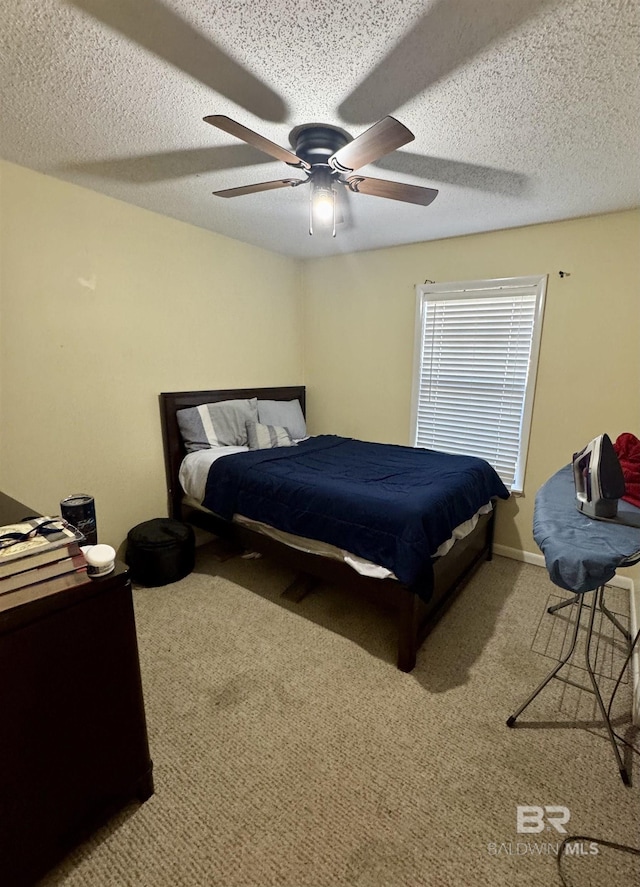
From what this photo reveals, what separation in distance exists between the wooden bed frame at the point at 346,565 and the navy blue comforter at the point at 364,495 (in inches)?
6.0

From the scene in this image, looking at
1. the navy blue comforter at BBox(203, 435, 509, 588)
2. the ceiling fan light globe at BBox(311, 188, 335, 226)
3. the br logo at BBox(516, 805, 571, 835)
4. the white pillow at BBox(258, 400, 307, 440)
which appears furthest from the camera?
the white pillow at BBox(258, 400, 307, 440)

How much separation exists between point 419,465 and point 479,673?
127 cm

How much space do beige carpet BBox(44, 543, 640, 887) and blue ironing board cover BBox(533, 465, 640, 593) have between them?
2.75 ft

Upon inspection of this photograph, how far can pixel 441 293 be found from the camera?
317 centimetres

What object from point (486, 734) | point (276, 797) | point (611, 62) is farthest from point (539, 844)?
point (611, 62)

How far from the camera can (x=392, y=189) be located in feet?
5.80

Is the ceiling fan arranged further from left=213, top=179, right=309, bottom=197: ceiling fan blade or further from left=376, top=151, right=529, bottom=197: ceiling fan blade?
left=376, top=151, right=529, bottom=197: ceiling fan blade

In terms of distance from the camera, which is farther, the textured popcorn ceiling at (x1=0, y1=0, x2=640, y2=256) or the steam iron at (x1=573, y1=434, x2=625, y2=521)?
the steam iron at (x1=573, y1=434, x2=625, y2=521)

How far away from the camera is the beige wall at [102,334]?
2154 mm

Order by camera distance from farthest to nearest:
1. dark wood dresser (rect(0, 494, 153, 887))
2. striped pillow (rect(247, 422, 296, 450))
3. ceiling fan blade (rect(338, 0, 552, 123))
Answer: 1. striped pillow (rect(247, 422, 296, 450))
2. ceiling fan blade (rect(338, 0, 552, 123))
3. dark wood dresser (rect(0, 494, 153, 887))

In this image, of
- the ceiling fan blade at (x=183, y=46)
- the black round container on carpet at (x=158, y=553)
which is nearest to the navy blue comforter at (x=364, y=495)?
the black round container on carpet at (x=158, y=553)

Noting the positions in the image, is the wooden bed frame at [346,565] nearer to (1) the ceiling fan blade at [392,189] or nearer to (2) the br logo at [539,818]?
(2) the br logo at [539,818]

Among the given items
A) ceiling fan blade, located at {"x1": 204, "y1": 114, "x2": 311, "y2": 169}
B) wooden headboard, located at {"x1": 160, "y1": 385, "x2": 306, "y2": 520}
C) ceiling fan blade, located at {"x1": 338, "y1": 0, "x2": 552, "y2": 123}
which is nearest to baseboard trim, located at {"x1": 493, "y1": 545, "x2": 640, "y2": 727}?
ceiling fan blade, located at {"x1": 338, "y1": 0, "x2": 552, "y2": 123}

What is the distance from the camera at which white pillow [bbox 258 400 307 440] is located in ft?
11.2
